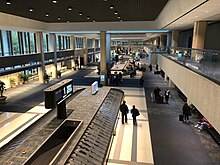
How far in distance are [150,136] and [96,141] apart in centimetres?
388

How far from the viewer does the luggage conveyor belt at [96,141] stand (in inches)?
274

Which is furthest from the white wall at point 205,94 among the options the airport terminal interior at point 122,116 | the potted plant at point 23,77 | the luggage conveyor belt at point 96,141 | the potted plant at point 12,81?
the potted plant at point 23,77

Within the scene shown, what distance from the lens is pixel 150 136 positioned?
10945 millimetres

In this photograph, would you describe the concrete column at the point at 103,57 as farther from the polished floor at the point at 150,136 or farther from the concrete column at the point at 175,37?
the concrete column at the point at 175,37

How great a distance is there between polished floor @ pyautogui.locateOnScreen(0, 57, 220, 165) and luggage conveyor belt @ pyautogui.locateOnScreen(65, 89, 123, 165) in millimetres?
822

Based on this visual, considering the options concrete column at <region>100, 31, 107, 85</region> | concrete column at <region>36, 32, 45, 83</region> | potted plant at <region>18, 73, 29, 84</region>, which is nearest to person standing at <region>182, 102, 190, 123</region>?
concrete column at <region>100, 31, 107, 85</region>

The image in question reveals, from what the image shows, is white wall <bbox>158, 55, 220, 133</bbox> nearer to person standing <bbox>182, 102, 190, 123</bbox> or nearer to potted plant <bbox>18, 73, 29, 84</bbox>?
person standing <bbox>182, 102, 190, 123</bbox>

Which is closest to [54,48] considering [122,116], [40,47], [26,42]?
[26,42]

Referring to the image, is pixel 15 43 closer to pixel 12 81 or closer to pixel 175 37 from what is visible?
pixel 12 81

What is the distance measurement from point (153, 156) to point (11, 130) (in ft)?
27.5

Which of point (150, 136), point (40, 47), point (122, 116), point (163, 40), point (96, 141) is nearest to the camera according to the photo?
point (96, 141)

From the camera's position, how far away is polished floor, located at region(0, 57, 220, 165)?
345 inches

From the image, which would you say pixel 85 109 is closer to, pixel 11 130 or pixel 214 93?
pixel 11 130

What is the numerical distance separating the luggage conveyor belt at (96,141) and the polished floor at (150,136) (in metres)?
0.82
